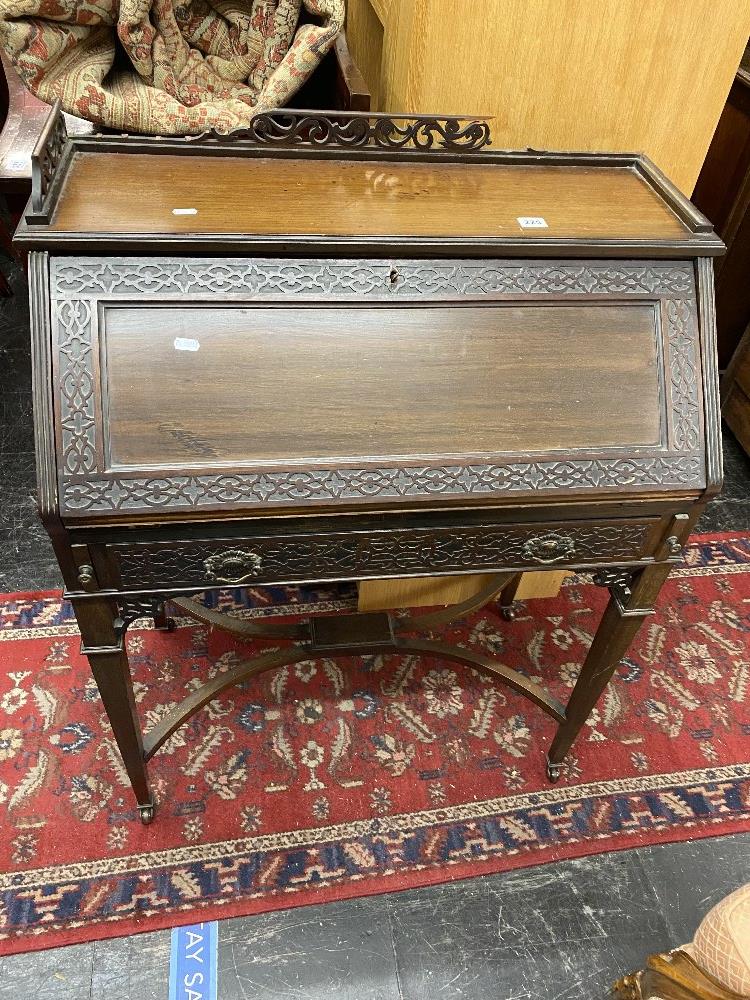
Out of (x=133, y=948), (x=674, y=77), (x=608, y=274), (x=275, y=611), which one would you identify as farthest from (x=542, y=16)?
(x=133, y=948)

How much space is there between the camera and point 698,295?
1.24 metres

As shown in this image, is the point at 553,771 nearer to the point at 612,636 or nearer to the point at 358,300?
the point at 612,636

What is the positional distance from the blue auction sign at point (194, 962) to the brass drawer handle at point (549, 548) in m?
1.02

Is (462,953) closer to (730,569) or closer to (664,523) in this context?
(664,523)

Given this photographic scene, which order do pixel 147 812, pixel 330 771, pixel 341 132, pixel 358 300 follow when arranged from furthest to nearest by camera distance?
pixel 330 771
pixel 147 812
pixel 341 132
pixel 358 300

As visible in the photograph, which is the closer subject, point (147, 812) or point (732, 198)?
point (147, 812)

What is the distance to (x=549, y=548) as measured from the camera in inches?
50.1

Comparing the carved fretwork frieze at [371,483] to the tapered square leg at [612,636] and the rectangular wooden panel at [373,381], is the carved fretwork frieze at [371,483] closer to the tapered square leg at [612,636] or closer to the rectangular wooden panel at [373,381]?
the rectangular wooden panel at [373,381]

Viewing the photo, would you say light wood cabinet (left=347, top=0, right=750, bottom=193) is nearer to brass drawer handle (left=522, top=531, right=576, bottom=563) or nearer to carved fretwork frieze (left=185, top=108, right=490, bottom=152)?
carved fretwork frieze (left=185, top=108, right=490, bottom=152)

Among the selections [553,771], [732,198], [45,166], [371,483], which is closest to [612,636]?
[553,771]

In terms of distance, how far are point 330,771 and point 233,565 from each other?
0.80m

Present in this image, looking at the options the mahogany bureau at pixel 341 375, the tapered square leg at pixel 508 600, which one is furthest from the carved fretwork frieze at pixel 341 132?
the tapered square leg at pixel 508 600

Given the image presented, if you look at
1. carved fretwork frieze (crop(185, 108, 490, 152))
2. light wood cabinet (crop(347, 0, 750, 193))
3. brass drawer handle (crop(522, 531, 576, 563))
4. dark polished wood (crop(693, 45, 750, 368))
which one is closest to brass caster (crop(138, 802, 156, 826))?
brass drawer handle (crop(522, 531, 576, 563))

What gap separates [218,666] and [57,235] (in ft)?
4.01
